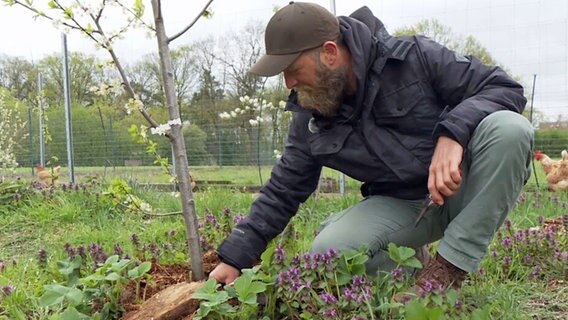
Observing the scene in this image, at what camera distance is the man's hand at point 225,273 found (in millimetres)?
1976

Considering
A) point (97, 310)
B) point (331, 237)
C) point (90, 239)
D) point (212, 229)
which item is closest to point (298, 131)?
point (331, 237)

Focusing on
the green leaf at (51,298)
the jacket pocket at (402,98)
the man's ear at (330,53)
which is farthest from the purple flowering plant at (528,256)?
the green leaf at (51,298)

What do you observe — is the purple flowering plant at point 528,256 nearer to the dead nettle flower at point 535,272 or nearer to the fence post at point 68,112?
the dead nettle flower at point 535,272

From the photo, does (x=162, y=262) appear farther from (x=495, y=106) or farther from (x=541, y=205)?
(x=541, y=205)

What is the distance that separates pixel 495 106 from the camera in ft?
6.28

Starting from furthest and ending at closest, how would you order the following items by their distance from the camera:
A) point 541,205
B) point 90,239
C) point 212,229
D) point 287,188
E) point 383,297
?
1. point 541,205
2. point 90,239
3. point 212,229
4. point 287,188
5. point 383,297

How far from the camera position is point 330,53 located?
199 centimetres

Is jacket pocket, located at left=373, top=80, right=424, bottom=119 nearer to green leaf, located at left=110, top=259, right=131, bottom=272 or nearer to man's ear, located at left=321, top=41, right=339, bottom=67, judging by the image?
man's ear, located at left=321, top=41, right=339, bottom=67

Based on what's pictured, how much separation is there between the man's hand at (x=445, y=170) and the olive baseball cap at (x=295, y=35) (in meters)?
0.56

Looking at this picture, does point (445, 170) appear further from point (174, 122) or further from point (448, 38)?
point (448, 38)

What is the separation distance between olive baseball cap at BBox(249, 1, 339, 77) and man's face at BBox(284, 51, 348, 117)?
0.14 feet

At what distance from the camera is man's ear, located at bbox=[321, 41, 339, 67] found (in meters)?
1.98

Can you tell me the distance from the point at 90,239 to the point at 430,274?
7.95 feet

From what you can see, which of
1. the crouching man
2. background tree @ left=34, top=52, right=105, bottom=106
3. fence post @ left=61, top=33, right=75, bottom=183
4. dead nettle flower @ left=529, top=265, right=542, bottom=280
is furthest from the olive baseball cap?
fence post @ left=61, top=33, right=75, bottom=183
